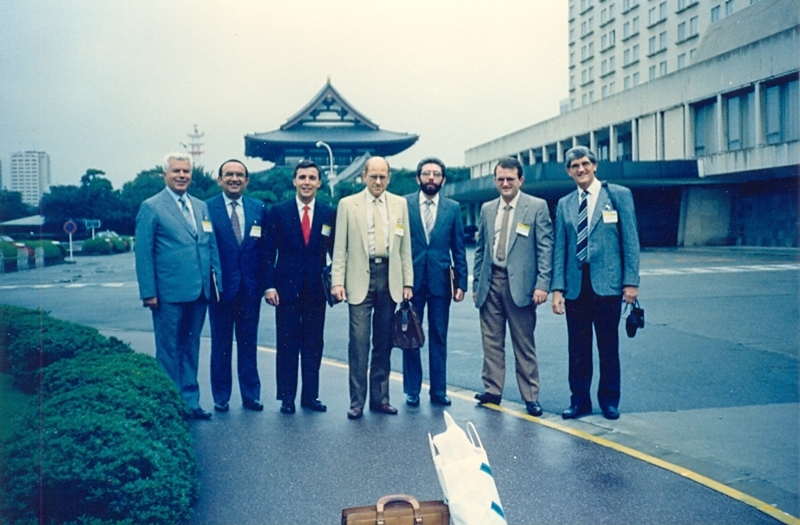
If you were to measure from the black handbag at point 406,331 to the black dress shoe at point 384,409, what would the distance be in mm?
486

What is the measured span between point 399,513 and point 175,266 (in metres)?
3.41

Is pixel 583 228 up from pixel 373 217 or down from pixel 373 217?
down

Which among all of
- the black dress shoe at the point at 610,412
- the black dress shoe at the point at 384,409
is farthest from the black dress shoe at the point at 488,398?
the black dress shoe at the point at 610,412

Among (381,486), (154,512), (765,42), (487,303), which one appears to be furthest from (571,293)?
(765,42)

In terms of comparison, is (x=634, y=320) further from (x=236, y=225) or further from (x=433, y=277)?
(x=236, y=225)

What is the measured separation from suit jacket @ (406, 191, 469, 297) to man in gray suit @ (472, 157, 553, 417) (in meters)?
0.24

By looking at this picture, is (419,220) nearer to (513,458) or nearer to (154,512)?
(513,458)

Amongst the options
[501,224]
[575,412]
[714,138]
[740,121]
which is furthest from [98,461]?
[714,138]

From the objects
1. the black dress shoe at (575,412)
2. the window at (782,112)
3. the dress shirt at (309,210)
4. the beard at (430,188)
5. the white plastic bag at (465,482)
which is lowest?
the black dress shoe at (575,412)

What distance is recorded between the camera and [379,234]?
224 inches

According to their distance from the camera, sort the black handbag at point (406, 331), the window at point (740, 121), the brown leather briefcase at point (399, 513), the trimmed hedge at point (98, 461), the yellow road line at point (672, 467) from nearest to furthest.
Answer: the brown leather briefcase at point (399, 513) < the trimmed hedge at point (98, 461) < the yellow road line at point (672, 467) < the black handbag at point (406, 331) < the window at point (740, 121)

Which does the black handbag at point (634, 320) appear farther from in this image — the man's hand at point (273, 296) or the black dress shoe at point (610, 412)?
the man's hand at point (273, 296)

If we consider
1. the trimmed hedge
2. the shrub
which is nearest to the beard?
the trimmed hedge

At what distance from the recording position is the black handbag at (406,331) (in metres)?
5.72
